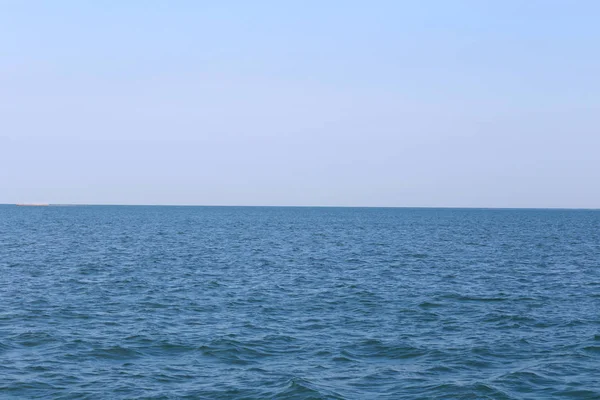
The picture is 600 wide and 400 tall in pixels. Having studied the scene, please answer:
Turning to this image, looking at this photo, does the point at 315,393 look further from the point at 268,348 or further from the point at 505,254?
the point at 505,254

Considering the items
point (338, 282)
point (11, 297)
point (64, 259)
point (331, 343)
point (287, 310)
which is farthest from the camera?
point (64, 259)

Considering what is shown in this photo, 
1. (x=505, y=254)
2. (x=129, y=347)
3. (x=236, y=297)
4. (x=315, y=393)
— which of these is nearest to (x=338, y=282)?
(x=236, y=297)

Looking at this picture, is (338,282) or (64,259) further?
(64,259)

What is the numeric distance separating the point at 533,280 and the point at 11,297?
3454 cm

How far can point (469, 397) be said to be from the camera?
18359 mm

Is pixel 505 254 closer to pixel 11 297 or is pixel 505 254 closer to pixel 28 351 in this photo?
pixel 11 297

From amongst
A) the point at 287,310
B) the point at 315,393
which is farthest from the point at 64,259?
the point at 315,393

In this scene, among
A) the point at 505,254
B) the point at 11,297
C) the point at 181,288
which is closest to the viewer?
the point at 11,297

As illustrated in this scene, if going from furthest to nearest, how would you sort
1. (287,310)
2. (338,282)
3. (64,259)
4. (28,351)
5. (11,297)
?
(64,259)
(338,282)
(11,297)
(287,310)
(28,351)

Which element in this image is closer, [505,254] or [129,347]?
[129,347]

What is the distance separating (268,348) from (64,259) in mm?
38665

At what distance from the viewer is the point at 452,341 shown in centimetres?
2519

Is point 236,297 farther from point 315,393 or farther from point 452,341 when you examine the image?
point 315,393

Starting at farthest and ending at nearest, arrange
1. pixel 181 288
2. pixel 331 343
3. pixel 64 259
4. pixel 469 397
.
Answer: pixel 64 259 < pixel 181 288 < pixel 331 343 < pixel 469 397
